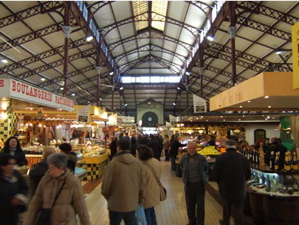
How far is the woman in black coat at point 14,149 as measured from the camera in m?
5.79

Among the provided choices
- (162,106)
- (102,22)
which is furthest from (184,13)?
(162,106)

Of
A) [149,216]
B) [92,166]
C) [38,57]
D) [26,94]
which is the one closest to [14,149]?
[26,94]

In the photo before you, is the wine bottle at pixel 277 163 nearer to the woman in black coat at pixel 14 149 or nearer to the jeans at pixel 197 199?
the jeans at pixel 197 199

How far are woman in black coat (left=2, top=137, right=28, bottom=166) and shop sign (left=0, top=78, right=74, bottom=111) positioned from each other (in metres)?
0.85

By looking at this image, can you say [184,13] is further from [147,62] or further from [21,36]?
[147,62]

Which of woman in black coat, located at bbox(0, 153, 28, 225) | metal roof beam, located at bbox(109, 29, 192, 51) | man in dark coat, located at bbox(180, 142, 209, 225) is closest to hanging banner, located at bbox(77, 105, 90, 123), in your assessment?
man in dark coat, located at bbox(180, 142, 209, 225)

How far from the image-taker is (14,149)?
5.90m

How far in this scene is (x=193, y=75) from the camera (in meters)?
29.6

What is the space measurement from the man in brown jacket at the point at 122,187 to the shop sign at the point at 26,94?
10.5 ft

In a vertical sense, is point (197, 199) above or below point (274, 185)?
below

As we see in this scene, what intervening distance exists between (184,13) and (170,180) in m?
13.1

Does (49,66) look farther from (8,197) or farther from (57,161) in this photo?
(57,161)

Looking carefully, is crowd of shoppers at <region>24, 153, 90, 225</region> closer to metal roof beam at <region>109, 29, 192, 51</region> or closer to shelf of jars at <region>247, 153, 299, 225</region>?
shelf of jars at <region>247, 153, 299, 225</region>

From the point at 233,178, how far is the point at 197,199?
0.73 m
